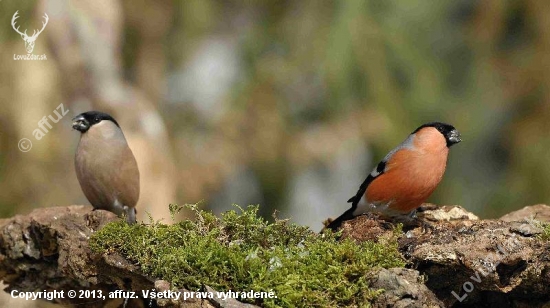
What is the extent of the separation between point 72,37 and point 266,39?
85.7 inches

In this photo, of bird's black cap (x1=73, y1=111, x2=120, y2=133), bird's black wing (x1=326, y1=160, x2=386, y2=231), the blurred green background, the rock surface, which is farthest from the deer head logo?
bird's black wing (x1=326, y1=160, x2=386, y2=231)

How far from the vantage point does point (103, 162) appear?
516cm

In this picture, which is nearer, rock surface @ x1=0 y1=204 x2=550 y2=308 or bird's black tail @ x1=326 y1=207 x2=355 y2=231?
rock surface @ x1=0 y1=204 x2=550 y2=308

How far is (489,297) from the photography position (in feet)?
13.5

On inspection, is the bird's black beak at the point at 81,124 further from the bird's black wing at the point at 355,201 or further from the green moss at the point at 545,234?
the green moss at the point at 545,234

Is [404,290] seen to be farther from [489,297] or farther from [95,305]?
[95,305]

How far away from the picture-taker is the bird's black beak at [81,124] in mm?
5156

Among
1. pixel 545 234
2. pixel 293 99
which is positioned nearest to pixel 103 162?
pixel 545 234

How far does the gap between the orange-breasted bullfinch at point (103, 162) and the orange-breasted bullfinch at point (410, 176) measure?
1421mm

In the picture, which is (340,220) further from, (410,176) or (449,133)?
(449,133)

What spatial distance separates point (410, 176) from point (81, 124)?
217cm

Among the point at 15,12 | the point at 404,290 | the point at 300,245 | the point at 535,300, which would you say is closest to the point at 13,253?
the point at 300,245

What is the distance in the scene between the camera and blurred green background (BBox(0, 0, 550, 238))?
26.6 ft

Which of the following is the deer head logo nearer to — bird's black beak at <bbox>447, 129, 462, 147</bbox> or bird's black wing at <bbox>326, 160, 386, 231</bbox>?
bird's black wing at <bbox>326, 160, 386, 231</bbox>
